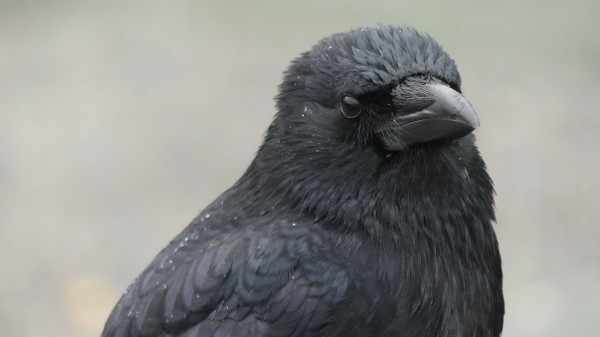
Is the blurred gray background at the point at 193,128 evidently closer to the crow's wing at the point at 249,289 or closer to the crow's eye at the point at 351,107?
the crow's wing at the point at 249,289

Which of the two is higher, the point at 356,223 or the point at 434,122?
the point at 434,122

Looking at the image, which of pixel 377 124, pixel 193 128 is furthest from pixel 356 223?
pixel 193 128

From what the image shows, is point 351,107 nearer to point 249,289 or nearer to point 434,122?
point 434,122

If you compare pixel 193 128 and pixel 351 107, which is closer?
pixel 351 107

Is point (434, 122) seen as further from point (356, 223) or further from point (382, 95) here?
point (356, 223)

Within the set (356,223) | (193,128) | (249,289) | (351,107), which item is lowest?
(249,289)

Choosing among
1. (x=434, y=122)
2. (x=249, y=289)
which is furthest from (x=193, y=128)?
(x=434, y=122)

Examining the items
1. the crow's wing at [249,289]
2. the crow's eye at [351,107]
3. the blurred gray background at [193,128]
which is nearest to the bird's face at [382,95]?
the crow's eye at [351,107]
